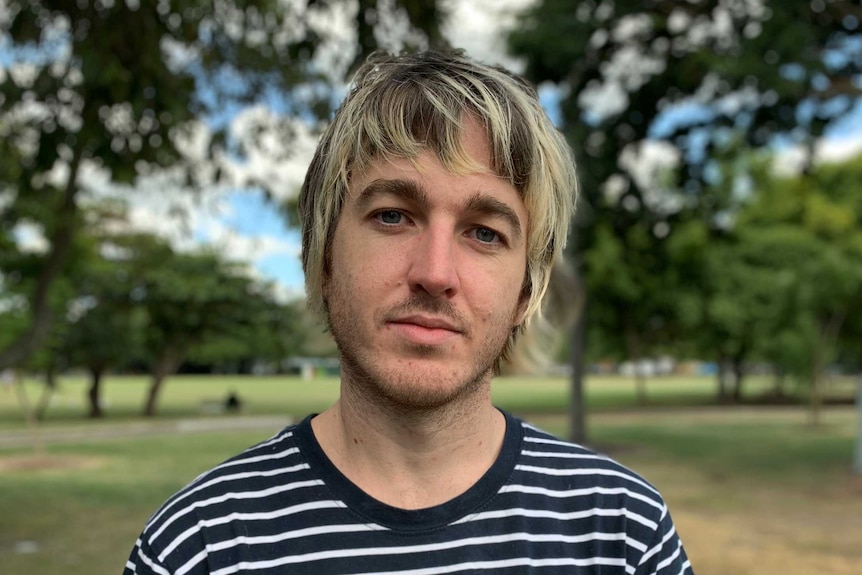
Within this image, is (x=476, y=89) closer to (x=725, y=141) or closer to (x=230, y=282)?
(x=725, y=141)

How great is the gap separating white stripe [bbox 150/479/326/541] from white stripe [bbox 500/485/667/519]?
1.20ft

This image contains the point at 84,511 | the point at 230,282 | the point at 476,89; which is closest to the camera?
the point at 476,89

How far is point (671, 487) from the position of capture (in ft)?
44.7

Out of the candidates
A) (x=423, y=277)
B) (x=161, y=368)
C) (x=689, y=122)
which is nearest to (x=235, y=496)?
(x=423, y=277)

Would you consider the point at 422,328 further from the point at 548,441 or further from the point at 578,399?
the point at 578,399

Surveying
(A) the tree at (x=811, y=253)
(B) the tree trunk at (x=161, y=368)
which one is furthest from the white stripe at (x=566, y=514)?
(B) the tree trunk at (x=161, y=368)

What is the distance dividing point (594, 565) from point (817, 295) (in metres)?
22.3

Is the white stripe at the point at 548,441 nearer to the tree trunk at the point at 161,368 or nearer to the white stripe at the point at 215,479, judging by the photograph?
the white stripe at the point at 215,479

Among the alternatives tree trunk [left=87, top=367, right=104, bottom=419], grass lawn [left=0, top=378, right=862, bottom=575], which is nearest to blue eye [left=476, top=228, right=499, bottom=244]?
grass lawn [left=0, top=378, right=862, bottom=575]

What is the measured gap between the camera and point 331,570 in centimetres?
150

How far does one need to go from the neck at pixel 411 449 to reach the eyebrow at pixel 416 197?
0.33 meters

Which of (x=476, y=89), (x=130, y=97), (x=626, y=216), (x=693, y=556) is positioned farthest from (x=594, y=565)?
(x=626, y=216)

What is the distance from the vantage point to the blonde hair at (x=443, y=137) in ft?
5.16

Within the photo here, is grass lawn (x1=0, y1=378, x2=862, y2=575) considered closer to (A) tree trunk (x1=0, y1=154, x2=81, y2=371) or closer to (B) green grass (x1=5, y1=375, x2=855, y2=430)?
(A) tree trunk (x1=0, y1=154, x2=81, y2=371)
